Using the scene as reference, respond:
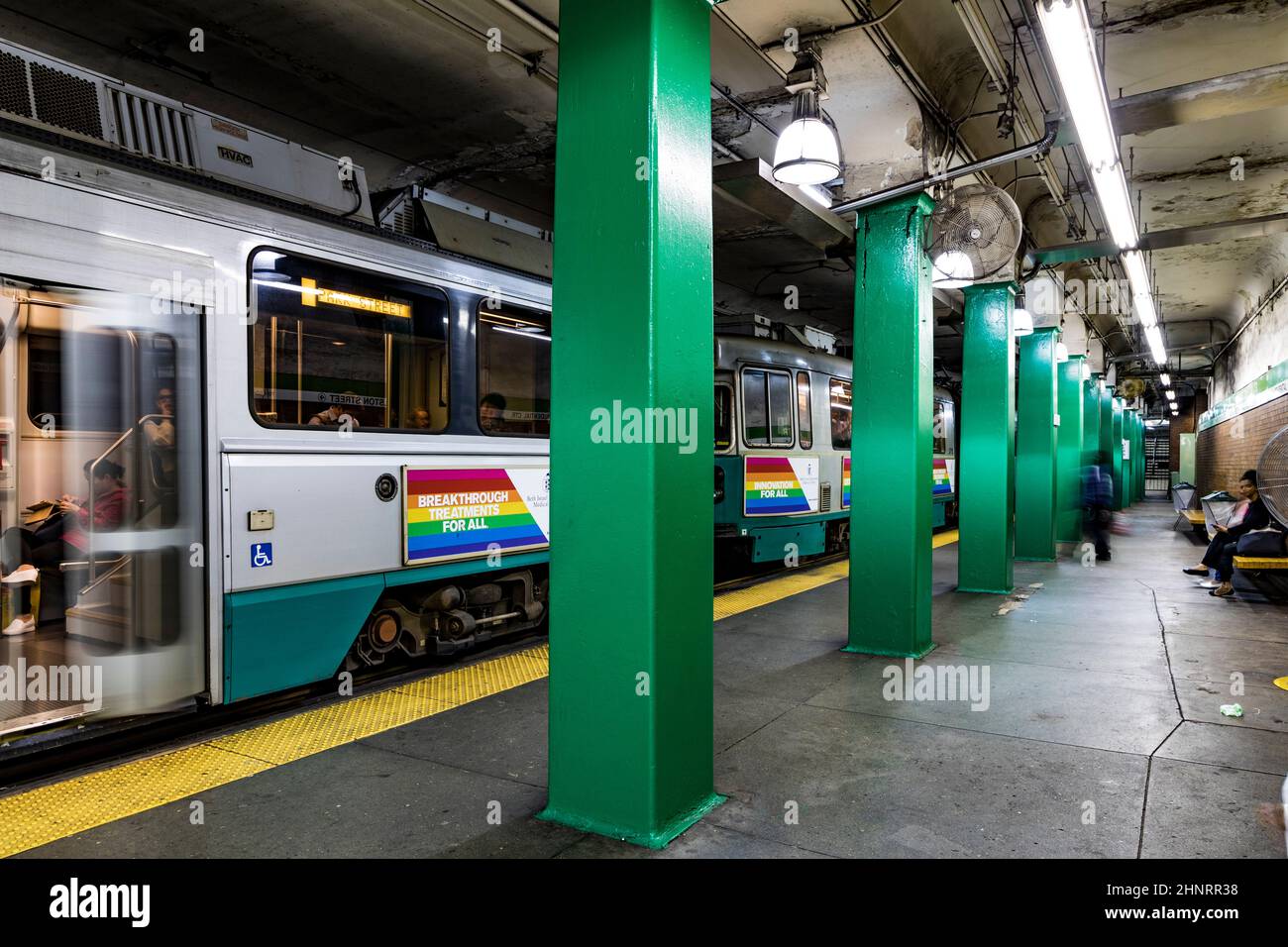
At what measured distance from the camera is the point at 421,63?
6695mm

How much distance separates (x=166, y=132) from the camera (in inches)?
163

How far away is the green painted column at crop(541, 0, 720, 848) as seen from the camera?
287cm

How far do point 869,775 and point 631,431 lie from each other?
1.94 m

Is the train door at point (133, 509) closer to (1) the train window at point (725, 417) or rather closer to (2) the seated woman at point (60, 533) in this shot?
(2) the seated woman at point (60, 533)

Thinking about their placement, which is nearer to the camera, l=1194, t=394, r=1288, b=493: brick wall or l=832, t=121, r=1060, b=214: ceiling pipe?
l=832, t=121, r=1060, b=214: ceiling pipe

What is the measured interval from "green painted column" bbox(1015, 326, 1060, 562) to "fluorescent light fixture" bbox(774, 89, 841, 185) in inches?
307

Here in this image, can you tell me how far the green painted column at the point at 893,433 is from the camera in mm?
5656

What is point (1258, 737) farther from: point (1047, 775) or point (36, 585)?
point (36, 585)

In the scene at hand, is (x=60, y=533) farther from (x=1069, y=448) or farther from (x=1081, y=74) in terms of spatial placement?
(x=1069, y=448)

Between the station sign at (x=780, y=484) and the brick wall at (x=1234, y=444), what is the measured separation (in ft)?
17.8

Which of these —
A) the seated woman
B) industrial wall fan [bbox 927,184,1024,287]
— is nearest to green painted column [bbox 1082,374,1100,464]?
industrial wall fan [bbox 927,184,1024,287]

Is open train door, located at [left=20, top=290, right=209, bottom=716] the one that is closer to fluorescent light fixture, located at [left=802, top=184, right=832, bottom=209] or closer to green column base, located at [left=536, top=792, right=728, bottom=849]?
green column base, located at [left=536, top=792, right=728, bottom=849]

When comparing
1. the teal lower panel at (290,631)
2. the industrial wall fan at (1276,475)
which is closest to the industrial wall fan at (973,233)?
the industrial wall fan at (1276,475)
